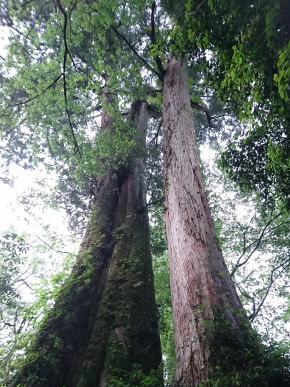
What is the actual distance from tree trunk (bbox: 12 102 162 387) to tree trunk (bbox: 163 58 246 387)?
50 cm

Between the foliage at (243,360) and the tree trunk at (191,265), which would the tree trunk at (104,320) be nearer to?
the tree trunk at (191,265)

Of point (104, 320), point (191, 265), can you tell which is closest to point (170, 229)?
point (191, 265)

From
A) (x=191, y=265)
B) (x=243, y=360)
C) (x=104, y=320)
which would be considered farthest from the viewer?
(x=104, y=320)

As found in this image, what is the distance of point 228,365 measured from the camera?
2.10 meters

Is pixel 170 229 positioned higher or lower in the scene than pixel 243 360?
higher

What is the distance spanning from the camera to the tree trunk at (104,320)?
3.27 metres

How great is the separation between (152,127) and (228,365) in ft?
34.8

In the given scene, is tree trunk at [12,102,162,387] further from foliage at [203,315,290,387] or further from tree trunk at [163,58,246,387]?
foliage at [203,315,290,387]

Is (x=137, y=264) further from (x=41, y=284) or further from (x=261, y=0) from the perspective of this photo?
(x=261, y=0)

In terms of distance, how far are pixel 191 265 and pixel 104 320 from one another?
5.80ft

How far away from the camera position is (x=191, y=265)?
305 centimetres

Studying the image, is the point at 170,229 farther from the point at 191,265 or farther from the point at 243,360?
the point at 243,360

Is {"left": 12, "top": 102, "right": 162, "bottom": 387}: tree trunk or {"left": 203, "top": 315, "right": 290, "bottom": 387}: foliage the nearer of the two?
{"left": 203, "top": 315, "right": 290, "bottom": 387}: foliage

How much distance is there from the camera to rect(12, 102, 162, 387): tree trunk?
129 inches
